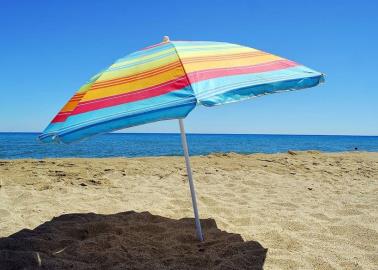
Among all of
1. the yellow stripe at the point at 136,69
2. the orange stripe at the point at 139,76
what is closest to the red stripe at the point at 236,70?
the orange stripe at the point at 139,76

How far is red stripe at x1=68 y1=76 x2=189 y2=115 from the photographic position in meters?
2.21

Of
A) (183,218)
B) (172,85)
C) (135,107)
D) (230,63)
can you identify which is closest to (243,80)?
(230,63)

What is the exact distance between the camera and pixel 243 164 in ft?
24.7

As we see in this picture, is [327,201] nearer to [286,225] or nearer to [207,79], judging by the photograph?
[286,225]

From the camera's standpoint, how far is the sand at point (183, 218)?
2.79 m

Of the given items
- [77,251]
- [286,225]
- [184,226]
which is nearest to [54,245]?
[77,251]

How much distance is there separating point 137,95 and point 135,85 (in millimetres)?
186

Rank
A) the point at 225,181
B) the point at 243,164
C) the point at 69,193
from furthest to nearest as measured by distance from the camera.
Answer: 1. the point at 243,164
2. the point at 225,181
3. the point at 69,193

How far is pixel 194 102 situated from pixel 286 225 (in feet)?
7.27

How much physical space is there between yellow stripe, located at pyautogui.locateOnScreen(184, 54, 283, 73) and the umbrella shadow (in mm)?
1502

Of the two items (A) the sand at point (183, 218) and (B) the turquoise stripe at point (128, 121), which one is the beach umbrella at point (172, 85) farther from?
(A) the sand at point (183, 218)

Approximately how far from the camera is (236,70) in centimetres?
250

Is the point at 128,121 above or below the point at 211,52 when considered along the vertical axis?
below

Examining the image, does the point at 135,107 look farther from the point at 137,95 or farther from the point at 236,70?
the point at 236,70
